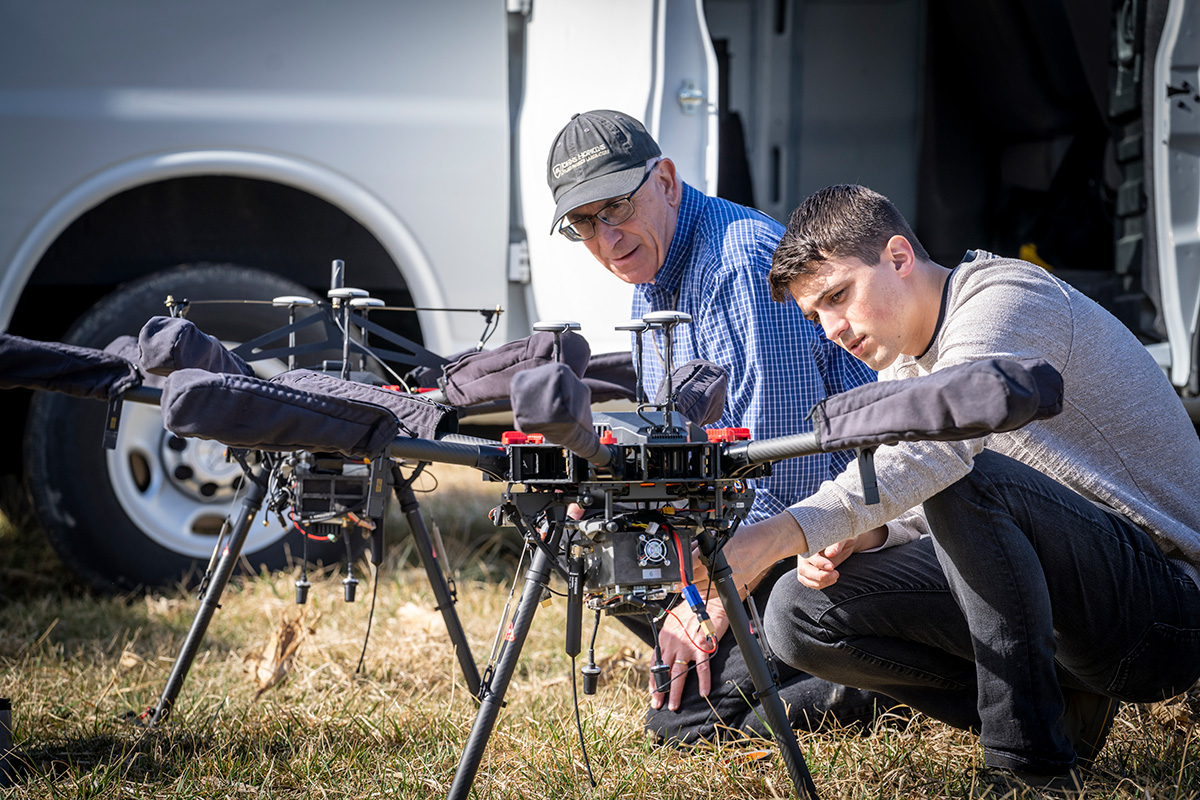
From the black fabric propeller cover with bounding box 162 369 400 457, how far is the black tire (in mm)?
1994

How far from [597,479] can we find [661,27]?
80.5 inches

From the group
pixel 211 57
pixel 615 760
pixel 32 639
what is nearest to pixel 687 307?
pixel 615 760

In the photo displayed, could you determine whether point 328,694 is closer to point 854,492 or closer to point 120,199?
point 854,492

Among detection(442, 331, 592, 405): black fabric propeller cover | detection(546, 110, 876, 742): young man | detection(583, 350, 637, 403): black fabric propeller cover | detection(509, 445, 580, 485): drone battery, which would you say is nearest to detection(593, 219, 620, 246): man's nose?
detection(546, 110, 876, 742): young man

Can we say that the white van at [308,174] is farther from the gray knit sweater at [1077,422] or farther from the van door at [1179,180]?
the gray knit sweater at [1077,422]

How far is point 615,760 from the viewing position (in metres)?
2.09

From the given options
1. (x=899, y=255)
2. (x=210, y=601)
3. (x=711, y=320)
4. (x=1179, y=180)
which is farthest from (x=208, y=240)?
(x=1179, y=180)

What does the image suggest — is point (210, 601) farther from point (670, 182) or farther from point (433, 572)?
point (670, 182)

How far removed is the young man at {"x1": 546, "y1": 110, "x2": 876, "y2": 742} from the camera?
85.8 inches

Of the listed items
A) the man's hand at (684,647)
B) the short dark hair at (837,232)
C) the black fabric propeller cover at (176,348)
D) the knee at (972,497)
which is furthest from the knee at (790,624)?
the black fabric propeller cover at (176,348)

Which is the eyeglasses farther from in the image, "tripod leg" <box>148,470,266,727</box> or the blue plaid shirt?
"tripod leg" <box>148,470,266,727</box>

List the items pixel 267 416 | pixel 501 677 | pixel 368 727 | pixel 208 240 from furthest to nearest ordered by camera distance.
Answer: pixel 208 240 → pixel 368 727 → pixel 501 677 → pixel 267 416

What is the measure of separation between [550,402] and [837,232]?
2.78 feet

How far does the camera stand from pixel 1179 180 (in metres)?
3.36
